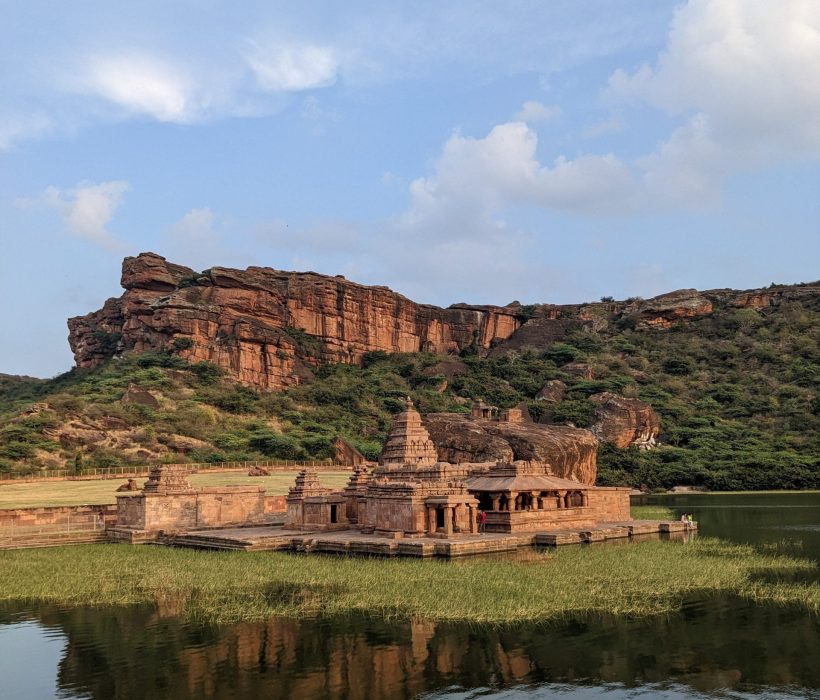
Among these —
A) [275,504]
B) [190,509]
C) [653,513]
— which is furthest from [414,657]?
[653,513]

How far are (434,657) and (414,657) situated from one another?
14.1 inches

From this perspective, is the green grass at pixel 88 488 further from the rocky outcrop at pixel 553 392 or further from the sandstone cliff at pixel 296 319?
the rocky outcrop at pixel 553 392

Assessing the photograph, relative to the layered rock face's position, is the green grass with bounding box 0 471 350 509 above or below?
below

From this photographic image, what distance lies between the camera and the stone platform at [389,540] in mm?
26875

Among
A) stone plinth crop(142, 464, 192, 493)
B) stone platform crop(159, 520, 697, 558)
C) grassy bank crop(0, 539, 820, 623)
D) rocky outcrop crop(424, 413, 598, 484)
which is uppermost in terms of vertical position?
rocky outcrop crop(424, 413, 598, 484)

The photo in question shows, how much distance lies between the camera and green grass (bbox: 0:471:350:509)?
134 feet

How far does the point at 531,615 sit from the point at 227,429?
61781 millimetres

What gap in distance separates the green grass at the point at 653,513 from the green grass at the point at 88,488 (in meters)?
19.0

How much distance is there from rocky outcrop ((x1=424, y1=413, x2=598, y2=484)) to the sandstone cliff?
44.5 meters

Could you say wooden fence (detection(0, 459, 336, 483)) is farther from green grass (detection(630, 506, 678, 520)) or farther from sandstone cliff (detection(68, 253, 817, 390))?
sandstone cliff (detection(68, 253, 817, 390))

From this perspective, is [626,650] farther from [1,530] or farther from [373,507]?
[1,530]

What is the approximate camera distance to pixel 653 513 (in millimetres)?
46906

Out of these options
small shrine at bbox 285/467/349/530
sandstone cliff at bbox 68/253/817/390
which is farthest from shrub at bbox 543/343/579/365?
small shrine at bbox 285/467/349/530

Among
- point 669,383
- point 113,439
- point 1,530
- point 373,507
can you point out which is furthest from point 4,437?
point 669,383
